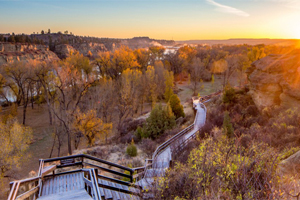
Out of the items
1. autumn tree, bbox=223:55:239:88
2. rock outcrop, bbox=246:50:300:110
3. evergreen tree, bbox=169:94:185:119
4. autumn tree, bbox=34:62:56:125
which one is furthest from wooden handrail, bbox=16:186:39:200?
autumn tree, bbox=223:55:239:88

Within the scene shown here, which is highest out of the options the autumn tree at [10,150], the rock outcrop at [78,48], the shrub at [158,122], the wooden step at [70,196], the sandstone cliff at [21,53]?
the rock outcrop at [78,48]

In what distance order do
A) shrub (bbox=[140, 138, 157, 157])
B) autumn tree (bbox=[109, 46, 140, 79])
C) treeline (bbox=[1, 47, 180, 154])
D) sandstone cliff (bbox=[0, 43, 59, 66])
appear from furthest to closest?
sandstone cliff (bbox=[0, 43, 59, 66]), autumn tree (bbox=[109, 46, 140, 79]), treeline (bbox=[1, 47, 180, 154]), shrub (bbox=[140, 138, 157, 157])

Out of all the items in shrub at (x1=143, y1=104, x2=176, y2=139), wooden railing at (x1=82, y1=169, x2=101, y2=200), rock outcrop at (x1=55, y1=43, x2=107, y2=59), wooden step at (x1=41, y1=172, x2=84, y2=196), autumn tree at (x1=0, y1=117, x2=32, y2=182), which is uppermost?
rock outcrop at (x1=55, y1=43, x2=107, y2=59)

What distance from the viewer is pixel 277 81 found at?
20.7 metres

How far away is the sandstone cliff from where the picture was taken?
58.1 meters

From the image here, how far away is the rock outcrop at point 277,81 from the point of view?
18792 mm

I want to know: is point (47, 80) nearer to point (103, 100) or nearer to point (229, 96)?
point (103, 100)

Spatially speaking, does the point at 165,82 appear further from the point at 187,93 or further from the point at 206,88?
the point at 206,88

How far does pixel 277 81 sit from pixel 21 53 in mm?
73877

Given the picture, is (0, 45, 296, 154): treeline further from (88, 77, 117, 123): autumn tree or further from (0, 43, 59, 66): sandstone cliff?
(0, 43, 59, 66): sandstone cliff

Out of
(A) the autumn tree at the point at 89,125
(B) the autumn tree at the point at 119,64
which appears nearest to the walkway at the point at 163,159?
(A) the autumn tree at the point at 89,125

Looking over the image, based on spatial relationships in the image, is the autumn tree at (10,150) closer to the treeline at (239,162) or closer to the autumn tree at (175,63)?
the treeline at (239,162)

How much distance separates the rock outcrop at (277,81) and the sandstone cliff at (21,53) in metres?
58.8

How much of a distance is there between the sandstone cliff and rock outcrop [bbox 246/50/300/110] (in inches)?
2316
